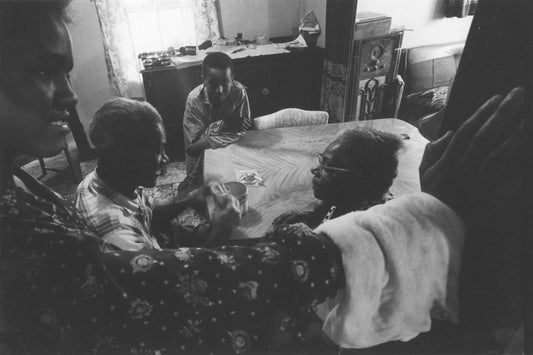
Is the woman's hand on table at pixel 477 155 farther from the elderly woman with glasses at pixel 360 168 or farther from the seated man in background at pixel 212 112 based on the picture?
the seated man in background at pixel 212 112

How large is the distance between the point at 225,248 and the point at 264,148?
1.71 m

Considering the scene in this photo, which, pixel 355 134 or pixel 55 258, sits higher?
pixel 55 258

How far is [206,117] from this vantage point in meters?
2.80

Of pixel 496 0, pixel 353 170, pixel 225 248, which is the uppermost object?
pixel 496 0

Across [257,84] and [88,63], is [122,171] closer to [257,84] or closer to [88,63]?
[257,84]

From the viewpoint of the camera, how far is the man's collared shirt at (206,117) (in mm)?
2689

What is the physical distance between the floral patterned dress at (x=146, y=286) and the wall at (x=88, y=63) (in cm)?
417

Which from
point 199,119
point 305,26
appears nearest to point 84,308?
point 199,119

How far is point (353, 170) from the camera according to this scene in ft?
4.43

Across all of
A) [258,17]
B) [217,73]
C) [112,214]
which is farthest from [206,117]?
[258,17]

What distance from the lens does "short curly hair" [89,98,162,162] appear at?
1.24 m

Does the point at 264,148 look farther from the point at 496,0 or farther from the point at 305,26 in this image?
the point at 305,26

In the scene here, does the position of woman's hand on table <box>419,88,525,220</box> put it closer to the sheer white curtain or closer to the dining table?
the dining table

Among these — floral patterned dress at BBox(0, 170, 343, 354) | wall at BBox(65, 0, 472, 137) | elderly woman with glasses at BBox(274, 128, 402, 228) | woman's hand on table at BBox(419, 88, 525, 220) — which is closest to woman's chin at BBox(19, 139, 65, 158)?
floral patterned dress at BBox(0, 170, 343, 354)
